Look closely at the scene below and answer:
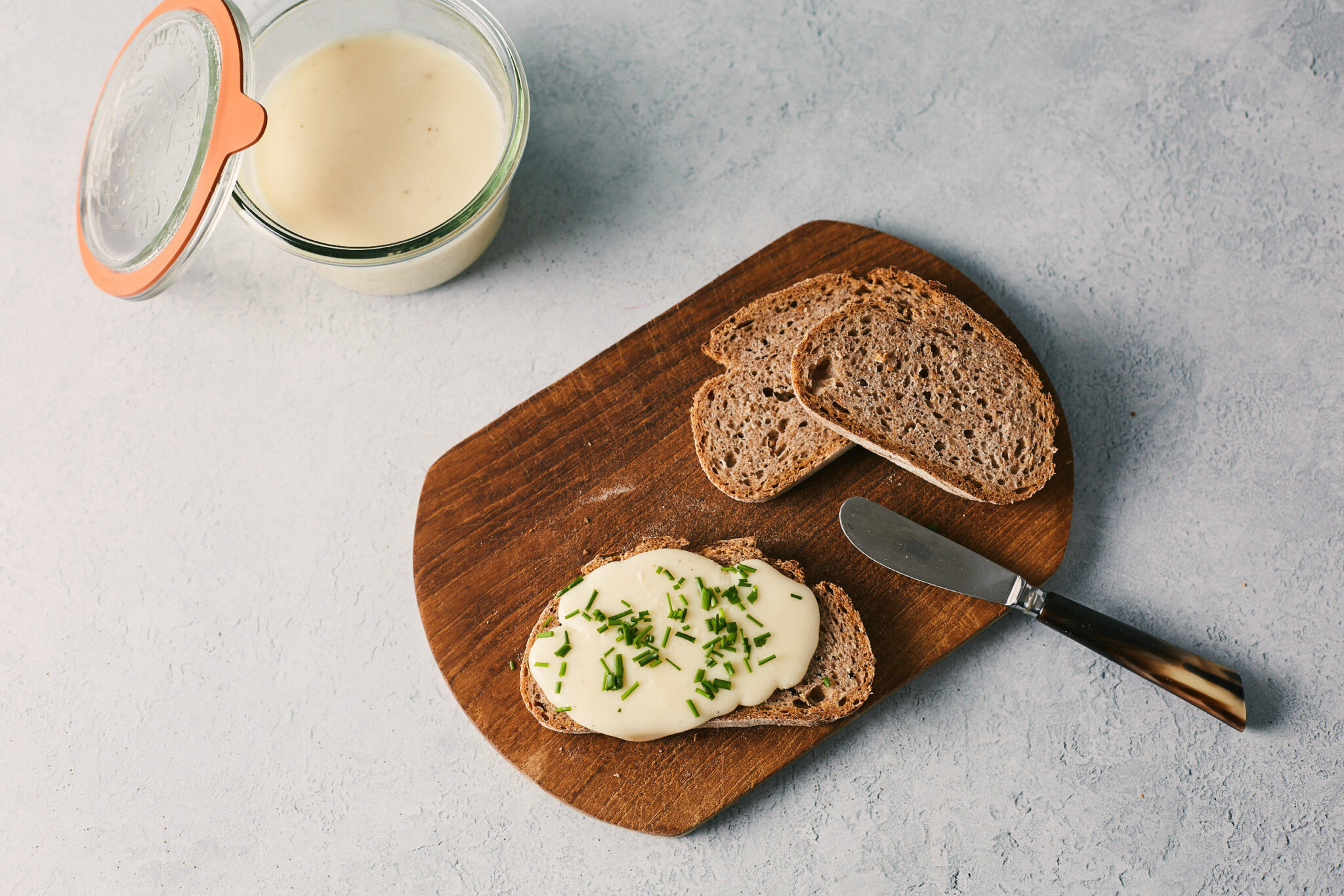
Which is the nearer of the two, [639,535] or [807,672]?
[807,672]

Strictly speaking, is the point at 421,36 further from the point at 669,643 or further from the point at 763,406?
the point at 669,643

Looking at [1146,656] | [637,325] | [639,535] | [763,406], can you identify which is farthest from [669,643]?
[1146,656]

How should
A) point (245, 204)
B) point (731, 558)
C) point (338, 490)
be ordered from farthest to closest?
point (338, 490)
point (731, 558)
point (245, 204)

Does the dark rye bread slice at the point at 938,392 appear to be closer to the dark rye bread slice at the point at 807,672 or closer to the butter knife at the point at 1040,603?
the butter knife at the point at 1040,603

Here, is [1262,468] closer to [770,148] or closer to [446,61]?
[770,148]

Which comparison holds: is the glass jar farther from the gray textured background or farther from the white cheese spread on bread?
the white cheese spread on bread

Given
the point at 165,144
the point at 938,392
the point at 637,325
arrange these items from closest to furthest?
the point at 165,144, the point at 938,392, the point at 637,325

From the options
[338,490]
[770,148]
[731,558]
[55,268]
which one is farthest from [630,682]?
[55,268]

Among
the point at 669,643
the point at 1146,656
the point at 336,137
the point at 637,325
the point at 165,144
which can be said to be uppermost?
the point at 165,144
